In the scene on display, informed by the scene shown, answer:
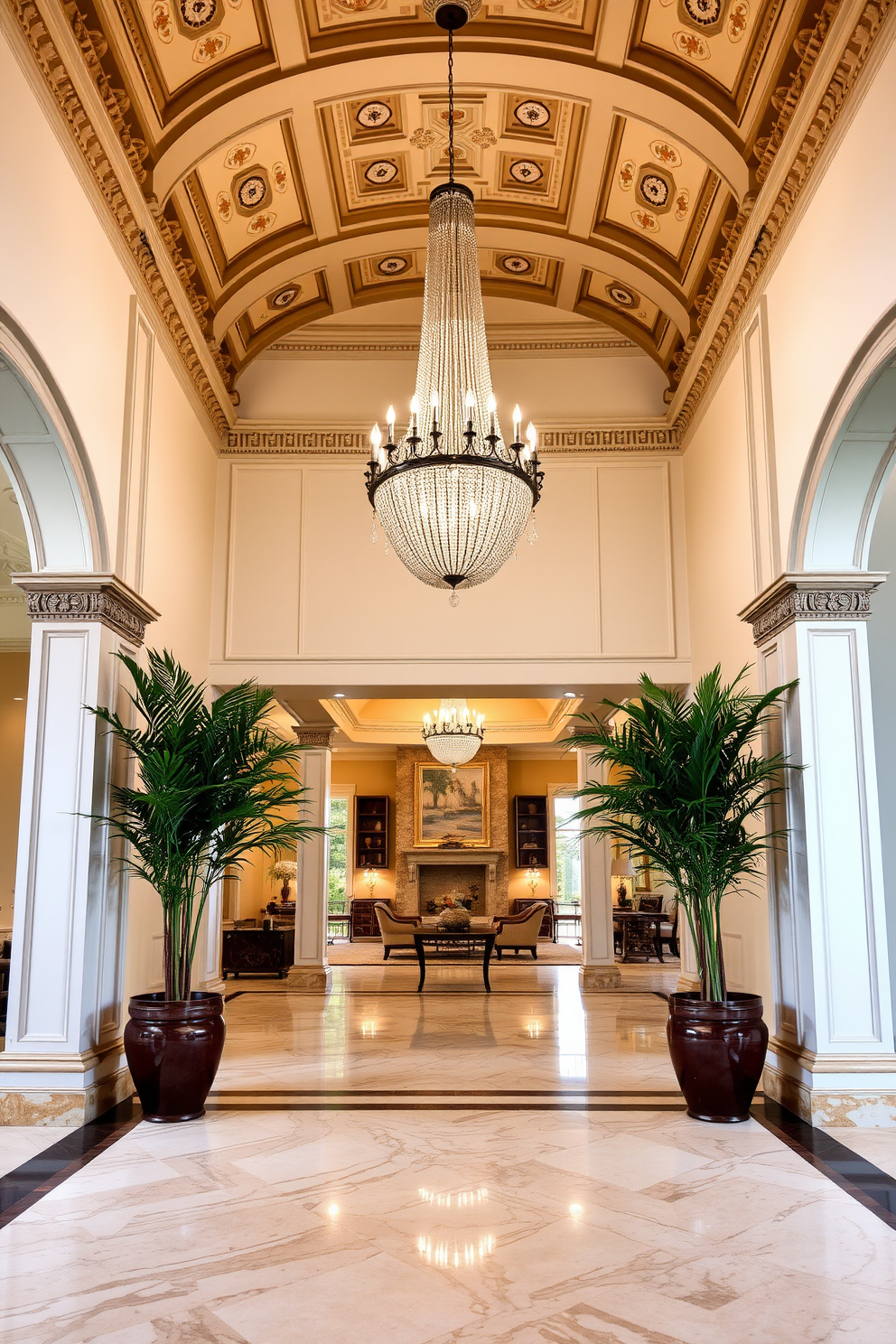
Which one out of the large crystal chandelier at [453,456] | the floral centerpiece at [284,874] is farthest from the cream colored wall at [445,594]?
the floral centerpiece at [284,874]

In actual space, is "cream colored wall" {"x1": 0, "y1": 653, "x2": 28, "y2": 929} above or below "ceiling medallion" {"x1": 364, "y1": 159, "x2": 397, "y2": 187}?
below

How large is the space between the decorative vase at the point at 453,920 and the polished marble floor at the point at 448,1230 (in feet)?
20.1

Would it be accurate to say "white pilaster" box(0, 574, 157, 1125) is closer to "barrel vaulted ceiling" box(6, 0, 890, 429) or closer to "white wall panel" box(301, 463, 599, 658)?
"barrel vaulted ceiling" box(6, 0, 890, 429)

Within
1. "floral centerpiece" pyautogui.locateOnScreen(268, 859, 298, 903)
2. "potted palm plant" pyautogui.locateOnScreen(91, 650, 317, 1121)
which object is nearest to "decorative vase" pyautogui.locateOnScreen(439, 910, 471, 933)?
"floral centerpiece" pyautogui.locateOnScreen(268, 859, 298, 903)

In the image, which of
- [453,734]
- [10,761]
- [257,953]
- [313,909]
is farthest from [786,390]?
[257,953]

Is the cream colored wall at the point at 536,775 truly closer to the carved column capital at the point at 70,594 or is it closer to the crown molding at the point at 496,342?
the crown molding at the point at 496,342

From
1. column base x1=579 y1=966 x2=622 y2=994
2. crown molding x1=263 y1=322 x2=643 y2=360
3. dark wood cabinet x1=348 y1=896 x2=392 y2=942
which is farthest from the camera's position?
dark wood cabinet x1=348 y1=896 x2=392 y2=942

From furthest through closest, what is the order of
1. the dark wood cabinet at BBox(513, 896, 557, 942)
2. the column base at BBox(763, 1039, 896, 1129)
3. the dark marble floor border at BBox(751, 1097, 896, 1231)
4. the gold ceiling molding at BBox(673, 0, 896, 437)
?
the dark wood cabinet at BBox(513, 896, 557, 942)
the column base at BBox(763, 1039, 896, 1129)
the gold ceiling molding at BBox(673, 0, 896, 437)
the dark marble floor border at BBox(751, 1097, 896, 1231)

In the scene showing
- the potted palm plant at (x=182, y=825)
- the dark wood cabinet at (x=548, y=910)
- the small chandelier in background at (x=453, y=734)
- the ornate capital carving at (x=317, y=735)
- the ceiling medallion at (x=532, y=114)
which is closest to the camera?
the potted palm plant at (x=182, y=825)

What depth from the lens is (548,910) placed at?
19.3 meters

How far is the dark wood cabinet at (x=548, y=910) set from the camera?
19.4 meters

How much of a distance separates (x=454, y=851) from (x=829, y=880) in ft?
46.8

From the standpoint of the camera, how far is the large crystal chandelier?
16.5ft

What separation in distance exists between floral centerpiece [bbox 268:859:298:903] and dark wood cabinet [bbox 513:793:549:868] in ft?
14.6
